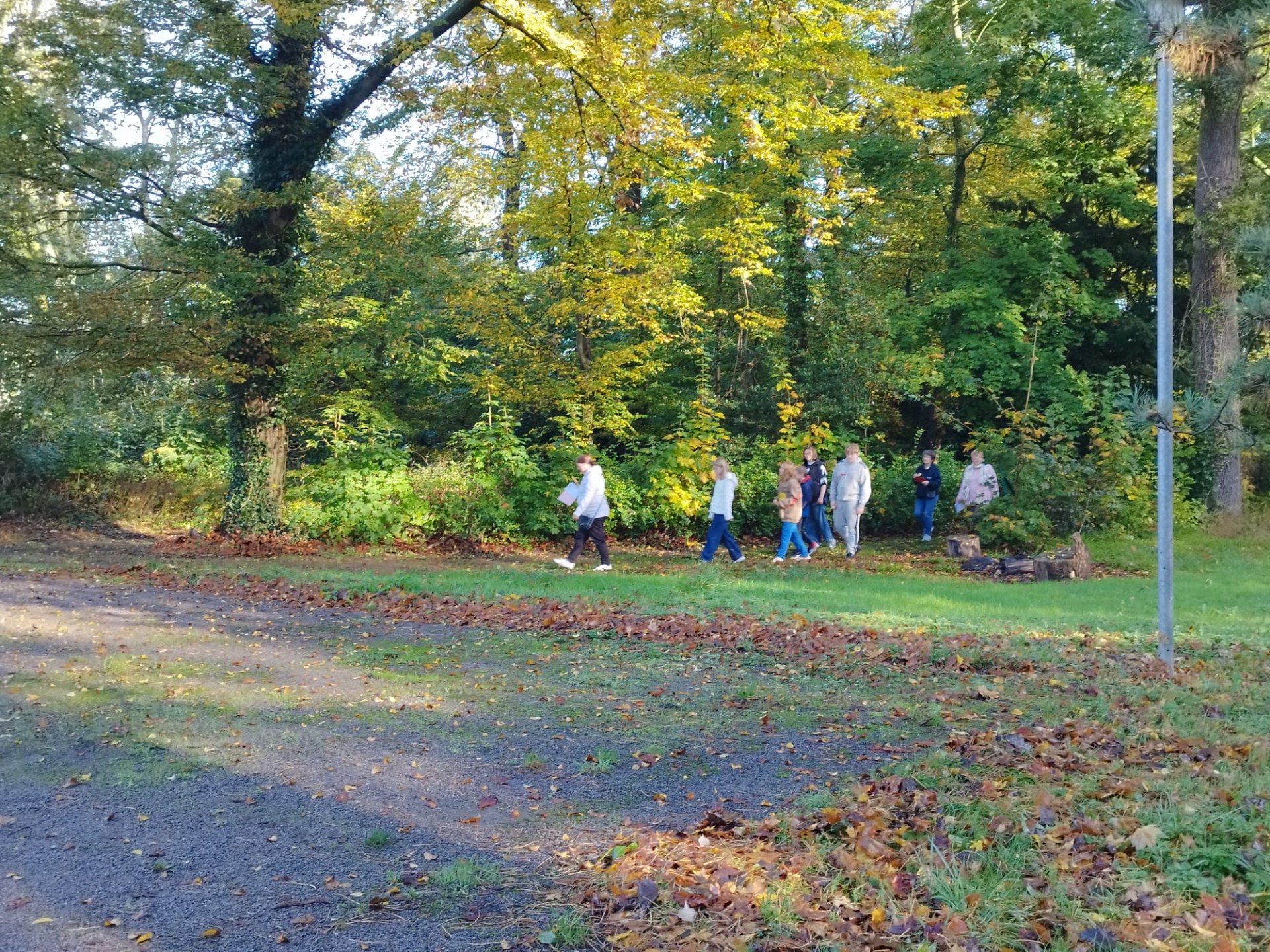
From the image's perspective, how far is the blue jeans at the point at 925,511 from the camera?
1916 centimetres

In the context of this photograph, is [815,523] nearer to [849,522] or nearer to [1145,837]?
[849,522]

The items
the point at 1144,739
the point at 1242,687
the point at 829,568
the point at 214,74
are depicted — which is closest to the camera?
the point at 1144,739

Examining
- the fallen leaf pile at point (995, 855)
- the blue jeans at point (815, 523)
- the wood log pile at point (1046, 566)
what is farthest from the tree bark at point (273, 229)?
the fallen leaf pile at point (995, 855)

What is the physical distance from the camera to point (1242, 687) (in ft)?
23.4

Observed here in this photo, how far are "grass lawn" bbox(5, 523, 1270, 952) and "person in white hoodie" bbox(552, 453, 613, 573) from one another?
8.37ft

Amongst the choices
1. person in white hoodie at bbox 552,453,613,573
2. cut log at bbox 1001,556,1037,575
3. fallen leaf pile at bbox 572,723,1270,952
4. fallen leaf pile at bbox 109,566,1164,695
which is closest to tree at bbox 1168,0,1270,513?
cut log at bbox 1001,556,1037,575

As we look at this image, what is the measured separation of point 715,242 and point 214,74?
384 inches

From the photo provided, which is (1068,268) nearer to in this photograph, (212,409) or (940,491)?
(940,491)

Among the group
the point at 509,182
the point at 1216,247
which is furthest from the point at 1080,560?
the point at 509,182

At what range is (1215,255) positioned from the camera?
66.9ft

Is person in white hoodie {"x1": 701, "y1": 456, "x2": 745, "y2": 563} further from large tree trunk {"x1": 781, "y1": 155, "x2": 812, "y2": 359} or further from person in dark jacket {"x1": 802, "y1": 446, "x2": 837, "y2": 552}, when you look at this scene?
large tree trunk {"x1": 781, "y1": 155, "x2": 812, "y2": 359}

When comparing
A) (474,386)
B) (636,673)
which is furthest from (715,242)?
(636,673)

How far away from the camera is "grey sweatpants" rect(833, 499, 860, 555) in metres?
17.4

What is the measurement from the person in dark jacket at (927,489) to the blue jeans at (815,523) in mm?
1858
